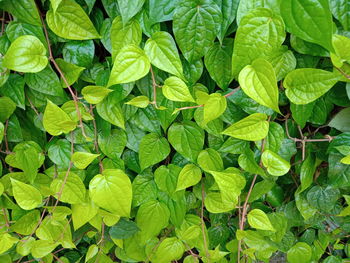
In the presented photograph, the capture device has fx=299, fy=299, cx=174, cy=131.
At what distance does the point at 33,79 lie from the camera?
655 mm

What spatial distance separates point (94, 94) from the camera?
2.10 ft

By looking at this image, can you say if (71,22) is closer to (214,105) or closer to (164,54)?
(164,54)

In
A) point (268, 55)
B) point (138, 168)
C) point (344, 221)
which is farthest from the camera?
point (344, 221)

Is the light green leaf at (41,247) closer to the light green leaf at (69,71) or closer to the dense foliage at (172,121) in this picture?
the dense foliage at (172,121)

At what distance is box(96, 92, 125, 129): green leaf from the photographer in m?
0.66

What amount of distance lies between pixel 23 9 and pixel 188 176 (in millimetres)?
505

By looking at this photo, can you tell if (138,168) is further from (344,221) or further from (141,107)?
(344,221)

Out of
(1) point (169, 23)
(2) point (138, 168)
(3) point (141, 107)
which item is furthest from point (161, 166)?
(1) point (169, 23)

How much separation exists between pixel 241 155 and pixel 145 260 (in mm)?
481

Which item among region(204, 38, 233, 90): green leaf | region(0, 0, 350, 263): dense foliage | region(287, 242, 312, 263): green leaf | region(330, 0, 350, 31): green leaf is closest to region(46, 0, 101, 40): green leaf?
region(0, 0, 350, 263): dense foliage

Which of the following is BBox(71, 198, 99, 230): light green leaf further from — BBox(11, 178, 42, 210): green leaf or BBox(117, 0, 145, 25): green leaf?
BBox(117, 0, 145, 25): green leaf

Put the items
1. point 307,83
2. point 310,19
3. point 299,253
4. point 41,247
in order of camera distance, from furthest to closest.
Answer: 1. point 299,253
2. point 41,247
3. point 307,83
4. point 310,19

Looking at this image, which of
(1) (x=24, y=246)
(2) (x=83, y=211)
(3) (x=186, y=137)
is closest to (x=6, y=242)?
(1) (x=24, y=246)

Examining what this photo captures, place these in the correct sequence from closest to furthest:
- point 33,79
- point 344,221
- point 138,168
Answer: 1. point 33,79
2. point 138,168
3. point 344,221
